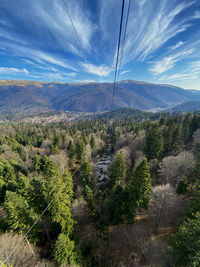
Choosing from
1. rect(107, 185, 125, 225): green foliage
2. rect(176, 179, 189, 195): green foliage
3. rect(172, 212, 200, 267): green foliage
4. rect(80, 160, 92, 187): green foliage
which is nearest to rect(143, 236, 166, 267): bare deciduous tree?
rect(172, 212, 200, 267): green foliage

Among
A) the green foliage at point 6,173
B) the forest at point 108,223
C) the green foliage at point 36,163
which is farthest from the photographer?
the green foliage at point 36,163

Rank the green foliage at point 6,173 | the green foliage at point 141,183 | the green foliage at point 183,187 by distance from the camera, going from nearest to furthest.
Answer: the green foliage at point 141,183 → the green foliage at point 183,187 → the green foliage at point 6,173

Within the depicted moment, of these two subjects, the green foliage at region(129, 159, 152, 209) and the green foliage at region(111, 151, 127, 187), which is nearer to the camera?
the green foliage at region(129, 159, 152, 209)

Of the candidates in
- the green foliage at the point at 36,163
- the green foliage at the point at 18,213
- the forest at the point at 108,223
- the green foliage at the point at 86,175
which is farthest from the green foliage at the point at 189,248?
the green foliage at the point at 36,163

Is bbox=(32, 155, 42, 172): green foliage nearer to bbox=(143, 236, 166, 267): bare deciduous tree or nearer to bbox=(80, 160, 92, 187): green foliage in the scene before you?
bbox=(80, 160, 92, 187): green foliage

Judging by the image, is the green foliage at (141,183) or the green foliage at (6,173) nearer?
the green foliage at (141,183)

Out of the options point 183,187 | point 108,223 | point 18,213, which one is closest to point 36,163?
point 18,213

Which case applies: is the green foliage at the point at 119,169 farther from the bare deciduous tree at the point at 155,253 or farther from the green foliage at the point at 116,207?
the bare deciduous tree at the point at 155,253

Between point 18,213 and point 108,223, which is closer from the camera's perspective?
point 18,213

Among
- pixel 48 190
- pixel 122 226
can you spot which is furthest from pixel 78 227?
pixel 48 190

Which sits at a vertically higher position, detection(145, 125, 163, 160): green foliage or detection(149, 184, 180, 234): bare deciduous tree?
detection(145, 125, 163, 160): green foliage

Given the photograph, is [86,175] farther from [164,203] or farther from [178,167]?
[178,167]

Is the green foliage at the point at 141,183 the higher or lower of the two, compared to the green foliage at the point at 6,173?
higher
